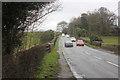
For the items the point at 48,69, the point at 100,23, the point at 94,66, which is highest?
the point at 100,23

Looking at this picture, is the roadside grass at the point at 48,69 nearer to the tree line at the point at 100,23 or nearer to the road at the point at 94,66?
the road at the point at 94,66

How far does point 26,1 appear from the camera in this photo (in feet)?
20.2

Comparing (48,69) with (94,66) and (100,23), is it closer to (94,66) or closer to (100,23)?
(94,66)

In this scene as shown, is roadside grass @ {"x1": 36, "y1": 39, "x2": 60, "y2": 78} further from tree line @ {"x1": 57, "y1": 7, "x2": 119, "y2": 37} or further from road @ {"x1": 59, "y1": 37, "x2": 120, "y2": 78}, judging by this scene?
tree line @ {"x1": 57, "y1": 7, "x2": 119, "y2": 37}

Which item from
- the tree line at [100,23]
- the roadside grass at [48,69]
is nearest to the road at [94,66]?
the roadside grass at [48,69]

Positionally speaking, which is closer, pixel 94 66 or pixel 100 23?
pixel 94 66

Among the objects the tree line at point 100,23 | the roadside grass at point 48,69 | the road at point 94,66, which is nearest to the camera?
the roadside grass at point 48,69

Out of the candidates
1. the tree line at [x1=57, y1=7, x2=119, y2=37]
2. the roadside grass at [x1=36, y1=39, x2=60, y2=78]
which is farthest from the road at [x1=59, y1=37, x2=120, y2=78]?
the tree line at [x1=57, y1=7, x2=119, y2=37]

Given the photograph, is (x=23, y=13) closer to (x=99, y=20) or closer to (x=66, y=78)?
(x=66, y=78)

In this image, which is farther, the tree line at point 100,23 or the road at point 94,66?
the tree line at point 100,23

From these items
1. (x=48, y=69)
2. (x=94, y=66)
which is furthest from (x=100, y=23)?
(x=48, y=69)

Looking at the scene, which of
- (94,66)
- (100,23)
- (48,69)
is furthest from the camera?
(100,23)

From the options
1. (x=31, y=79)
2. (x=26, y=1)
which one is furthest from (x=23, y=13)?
(x=31, y=79)

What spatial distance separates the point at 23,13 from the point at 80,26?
292ft
